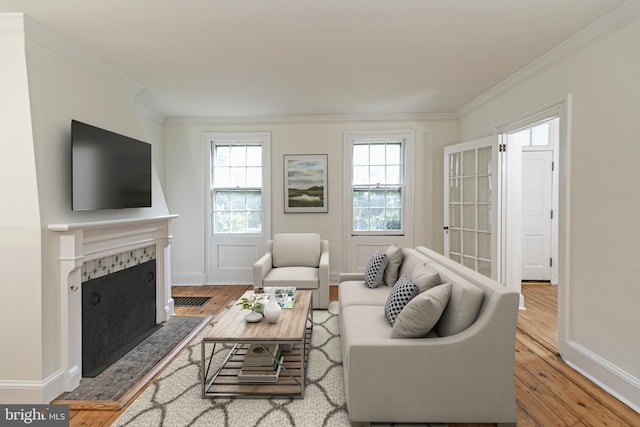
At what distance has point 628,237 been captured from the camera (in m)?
2.14

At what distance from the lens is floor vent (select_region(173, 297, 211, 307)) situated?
418 cm

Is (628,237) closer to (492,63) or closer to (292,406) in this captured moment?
(492,63)

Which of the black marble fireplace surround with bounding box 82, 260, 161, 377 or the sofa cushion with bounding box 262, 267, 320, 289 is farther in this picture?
the sofa cushion with bounding box 262, 267, 320, 289

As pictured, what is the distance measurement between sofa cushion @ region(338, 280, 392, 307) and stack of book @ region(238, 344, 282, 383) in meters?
0.78

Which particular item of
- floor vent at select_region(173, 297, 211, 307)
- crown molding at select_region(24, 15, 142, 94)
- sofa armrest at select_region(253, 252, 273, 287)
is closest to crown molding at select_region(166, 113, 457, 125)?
crown molding at select_region(24, 15, 142, 94)

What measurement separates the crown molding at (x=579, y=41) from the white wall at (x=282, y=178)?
A: 4.51 feet

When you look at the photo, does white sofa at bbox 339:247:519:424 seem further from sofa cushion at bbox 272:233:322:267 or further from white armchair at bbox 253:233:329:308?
sofa cushion at bbox 272:233:322:267

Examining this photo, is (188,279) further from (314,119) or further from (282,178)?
(314,119)

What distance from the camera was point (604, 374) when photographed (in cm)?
229

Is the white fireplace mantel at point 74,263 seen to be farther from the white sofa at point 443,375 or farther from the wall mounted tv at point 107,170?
the white sofa at point 443,375

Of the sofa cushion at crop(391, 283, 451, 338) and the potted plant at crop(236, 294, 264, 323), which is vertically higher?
the sofa cushion at crop(391, 283, 451, 338)

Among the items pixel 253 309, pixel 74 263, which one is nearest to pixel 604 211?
pixel 253 309

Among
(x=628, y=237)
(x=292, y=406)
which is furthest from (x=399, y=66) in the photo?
(x=292, y=406)

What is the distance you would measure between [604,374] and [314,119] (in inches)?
163
